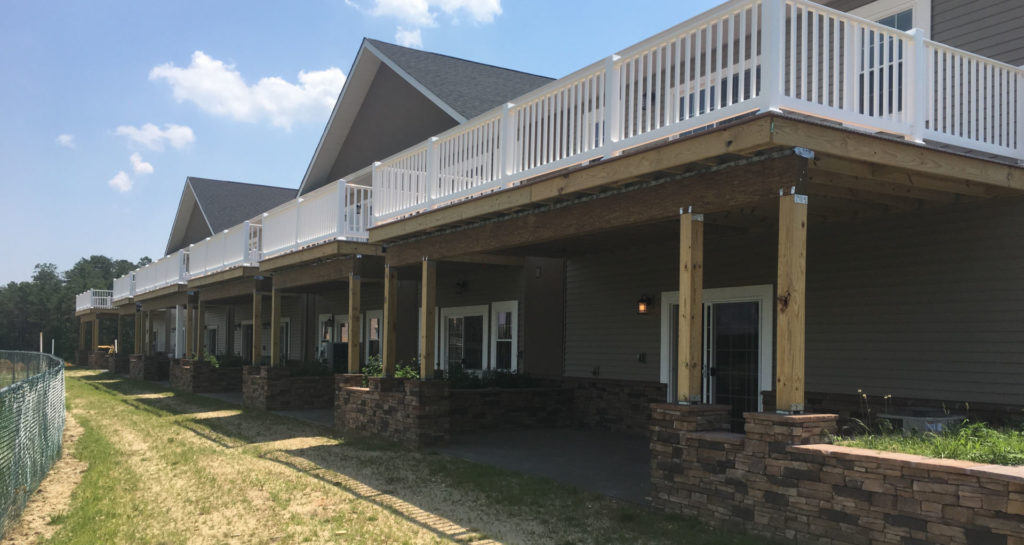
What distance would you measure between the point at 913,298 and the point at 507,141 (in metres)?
4.69

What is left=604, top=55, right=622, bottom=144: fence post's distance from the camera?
294 inches

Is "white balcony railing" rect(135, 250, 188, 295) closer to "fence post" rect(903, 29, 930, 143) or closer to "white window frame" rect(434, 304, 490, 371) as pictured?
"white window frame" rect(434, 304, 490, 371)

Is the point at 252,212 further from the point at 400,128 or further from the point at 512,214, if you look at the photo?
the point at 512,214

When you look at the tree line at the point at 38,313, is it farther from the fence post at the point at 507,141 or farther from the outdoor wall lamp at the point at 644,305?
the fence post at the point at 507,141

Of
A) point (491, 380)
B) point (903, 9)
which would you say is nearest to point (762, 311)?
point (903, 9)

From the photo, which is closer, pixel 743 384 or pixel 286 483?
pixel 286 483

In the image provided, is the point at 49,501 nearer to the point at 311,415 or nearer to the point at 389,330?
the point at 389,330

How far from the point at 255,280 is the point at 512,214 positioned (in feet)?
33.9

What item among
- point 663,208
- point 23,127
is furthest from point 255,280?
point 23,127

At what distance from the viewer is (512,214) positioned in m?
9.70

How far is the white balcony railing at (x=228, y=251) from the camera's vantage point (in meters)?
18.0

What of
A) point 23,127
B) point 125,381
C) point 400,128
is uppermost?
point 23,127

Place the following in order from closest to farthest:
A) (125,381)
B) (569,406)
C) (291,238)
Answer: (569,406), (291,238), (125,381)

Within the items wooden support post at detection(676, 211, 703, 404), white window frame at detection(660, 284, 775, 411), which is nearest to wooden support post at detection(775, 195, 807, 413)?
wooden support post at detection(676, 211, 703, 404)
